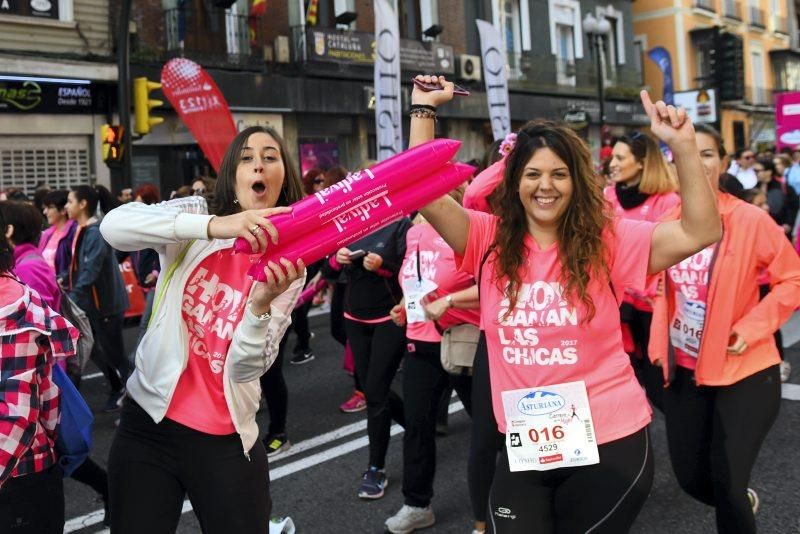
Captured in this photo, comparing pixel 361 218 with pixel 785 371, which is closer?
pixel 361 218

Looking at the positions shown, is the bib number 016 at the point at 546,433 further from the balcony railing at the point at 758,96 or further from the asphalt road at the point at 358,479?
the balcony railing at the point at 758,96

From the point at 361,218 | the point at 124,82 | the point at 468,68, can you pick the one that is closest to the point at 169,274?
the point at 361,218

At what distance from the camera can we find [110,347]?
6812 millimetres

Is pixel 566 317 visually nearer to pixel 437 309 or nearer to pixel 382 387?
pixel 437 309

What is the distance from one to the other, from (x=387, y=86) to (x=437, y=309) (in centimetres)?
733

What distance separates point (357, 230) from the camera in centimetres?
236

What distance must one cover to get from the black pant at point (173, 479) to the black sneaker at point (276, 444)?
284 cm

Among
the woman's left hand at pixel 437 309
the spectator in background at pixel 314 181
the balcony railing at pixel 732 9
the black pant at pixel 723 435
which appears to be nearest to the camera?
the black pant at pixel 723 435

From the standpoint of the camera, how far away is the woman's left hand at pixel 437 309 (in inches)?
151

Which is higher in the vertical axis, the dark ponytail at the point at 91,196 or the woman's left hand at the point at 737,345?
the dark ponytail at the point at 91,196

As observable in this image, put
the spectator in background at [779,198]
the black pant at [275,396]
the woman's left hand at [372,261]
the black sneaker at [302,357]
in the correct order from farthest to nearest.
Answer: the spectator in background at [779,198] < the black sneaker at [302,357] < the black pant at [275,396] < the woman's left hand at [372,261]

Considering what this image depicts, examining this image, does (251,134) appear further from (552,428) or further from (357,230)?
(552,428)

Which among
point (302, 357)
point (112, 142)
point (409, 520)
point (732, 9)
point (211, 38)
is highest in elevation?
point (732, 9)

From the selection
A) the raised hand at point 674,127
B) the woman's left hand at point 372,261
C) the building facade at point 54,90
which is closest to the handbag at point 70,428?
the raised hand at point 674,127
